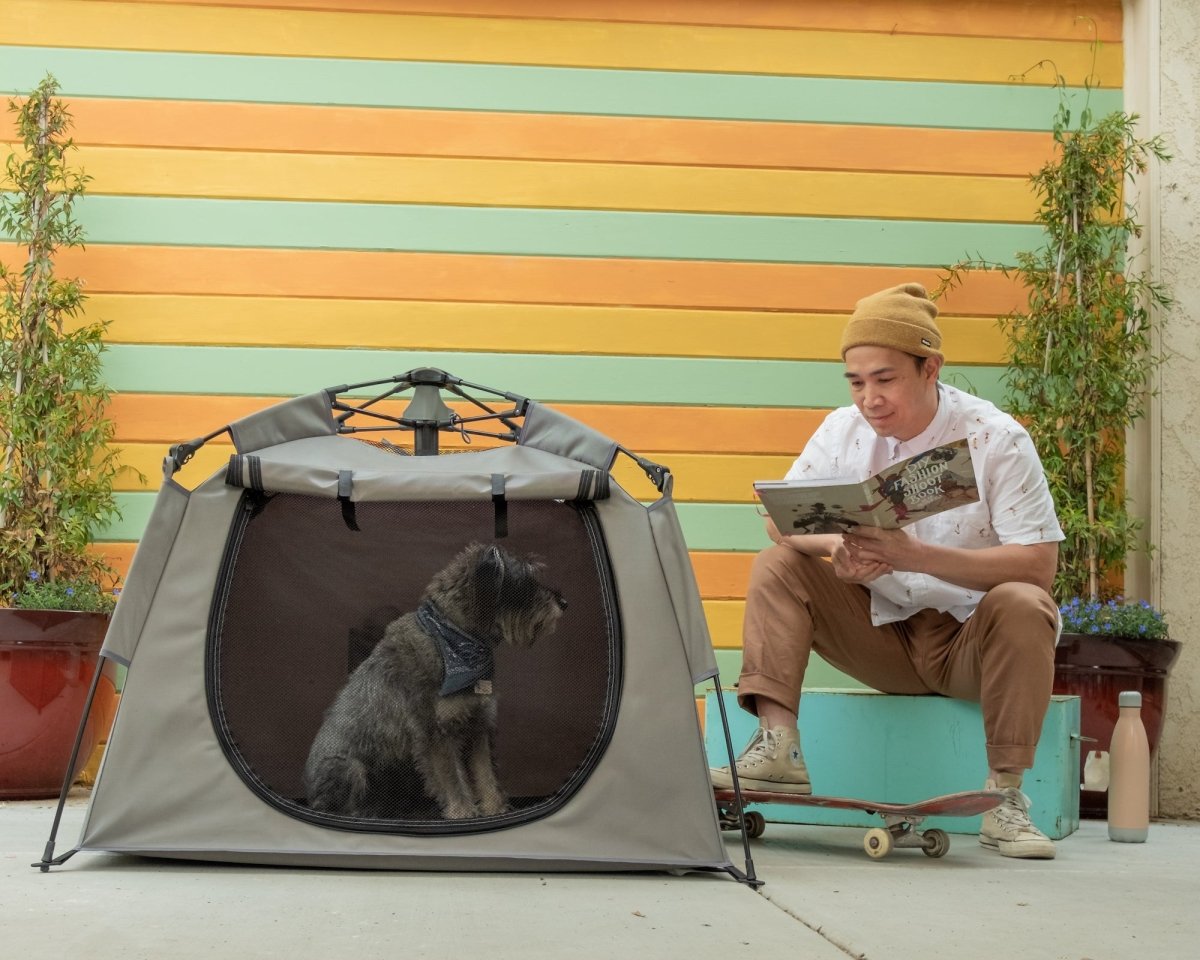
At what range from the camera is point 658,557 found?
216 cm

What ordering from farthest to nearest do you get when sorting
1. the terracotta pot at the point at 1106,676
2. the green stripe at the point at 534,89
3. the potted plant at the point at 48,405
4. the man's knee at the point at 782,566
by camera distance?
the green stripe at the point at 534,89, the potted plant at the point at 48,405, the terracotta pot at the point at 1106,676, the man's knee at the point at 782,566

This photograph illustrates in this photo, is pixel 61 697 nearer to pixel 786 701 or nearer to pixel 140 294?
pixel 140 294

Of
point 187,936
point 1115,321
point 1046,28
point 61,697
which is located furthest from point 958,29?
point 187,936

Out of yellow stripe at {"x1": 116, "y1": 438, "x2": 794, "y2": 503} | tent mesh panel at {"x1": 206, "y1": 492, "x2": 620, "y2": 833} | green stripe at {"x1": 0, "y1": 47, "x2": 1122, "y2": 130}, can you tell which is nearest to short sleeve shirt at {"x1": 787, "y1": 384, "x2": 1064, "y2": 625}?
tent mesh panel at {"x1": 206, "y1": 492, "x2": 620, "y2": 833}

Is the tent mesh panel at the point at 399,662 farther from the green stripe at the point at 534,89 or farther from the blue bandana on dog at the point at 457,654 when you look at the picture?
the green stripe at the point at 534,89

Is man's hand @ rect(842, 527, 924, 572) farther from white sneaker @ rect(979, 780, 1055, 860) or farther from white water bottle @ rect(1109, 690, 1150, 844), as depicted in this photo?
white water bottle @ rect(1109, 690, 1150, 844)

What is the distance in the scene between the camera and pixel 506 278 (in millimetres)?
3582

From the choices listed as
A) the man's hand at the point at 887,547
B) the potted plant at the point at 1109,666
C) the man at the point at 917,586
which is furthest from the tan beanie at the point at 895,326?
the potted plant at the point at 1109,666

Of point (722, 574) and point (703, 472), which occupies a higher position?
point (703, 472)

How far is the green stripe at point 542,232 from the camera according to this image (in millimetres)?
3541

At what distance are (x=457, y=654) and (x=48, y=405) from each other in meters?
1.79

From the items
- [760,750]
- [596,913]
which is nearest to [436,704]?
[596,913]

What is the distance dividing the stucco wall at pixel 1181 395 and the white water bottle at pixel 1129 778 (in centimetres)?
76

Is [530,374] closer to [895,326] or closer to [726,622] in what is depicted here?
[726,622]
